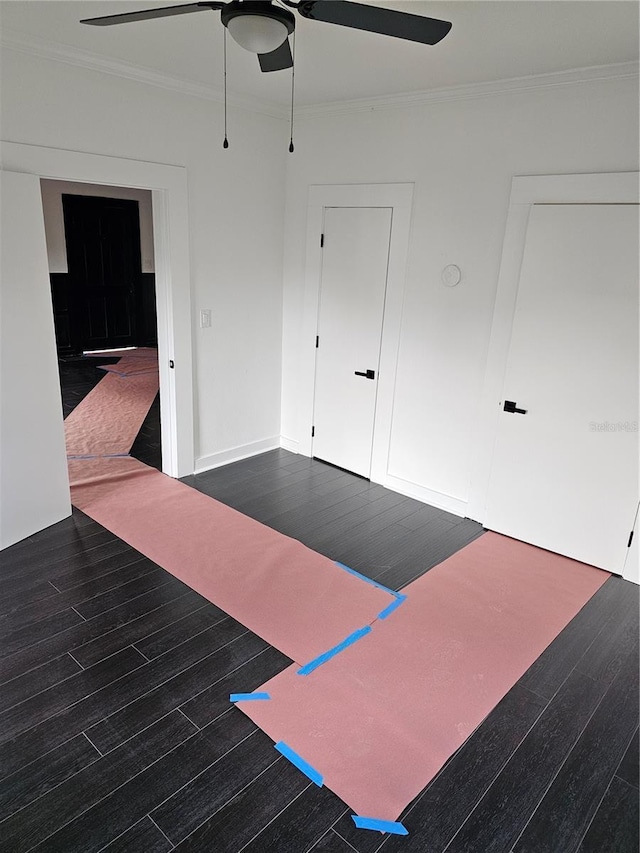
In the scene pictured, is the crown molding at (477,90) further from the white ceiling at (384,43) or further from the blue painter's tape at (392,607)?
the blue painter's tape at (392,607)

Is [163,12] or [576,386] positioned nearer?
[163,12]

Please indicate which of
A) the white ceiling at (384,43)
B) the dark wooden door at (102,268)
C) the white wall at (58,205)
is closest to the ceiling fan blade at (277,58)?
the white ceiling at (384,43)

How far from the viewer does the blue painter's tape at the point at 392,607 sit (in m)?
2.84

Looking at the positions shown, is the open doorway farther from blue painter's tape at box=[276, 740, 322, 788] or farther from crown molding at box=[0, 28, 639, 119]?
blue painter's tape at box=[276, 740, 322, 788]

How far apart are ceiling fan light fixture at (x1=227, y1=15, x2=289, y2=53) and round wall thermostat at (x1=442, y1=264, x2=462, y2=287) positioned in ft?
6.46

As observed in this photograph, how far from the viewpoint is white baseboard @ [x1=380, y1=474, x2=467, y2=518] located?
156 inches

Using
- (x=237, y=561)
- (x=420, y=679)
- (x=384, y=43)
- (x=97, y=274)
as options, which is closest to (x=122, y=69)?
(x=384, y=43)

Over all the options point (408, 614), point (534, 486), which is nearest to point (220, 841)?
point (408, 614)

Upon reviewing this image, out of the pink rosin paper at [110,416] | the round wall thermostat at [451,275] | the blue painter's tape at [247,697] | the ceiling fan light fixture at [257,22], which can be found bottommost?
the blue painter's tape at [247,697]

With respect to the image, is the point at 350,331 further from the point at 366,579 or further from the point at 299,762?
the point at 299,762

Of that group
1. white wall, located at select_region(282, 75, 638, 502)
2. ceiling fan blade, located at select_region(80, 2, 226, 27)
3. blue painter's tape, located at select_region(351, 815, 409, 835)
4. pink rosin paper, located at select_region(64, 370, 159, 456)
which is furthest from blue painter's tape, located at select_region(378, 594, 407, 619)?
pink rosin paper, located at select_region(64, 370, 159, 456)

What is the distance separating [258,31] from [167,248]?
82.3 inches

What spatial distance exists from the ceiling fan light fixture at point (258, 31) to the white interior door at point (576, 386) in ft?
6.22

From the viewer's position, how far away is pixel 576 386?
128 inches
